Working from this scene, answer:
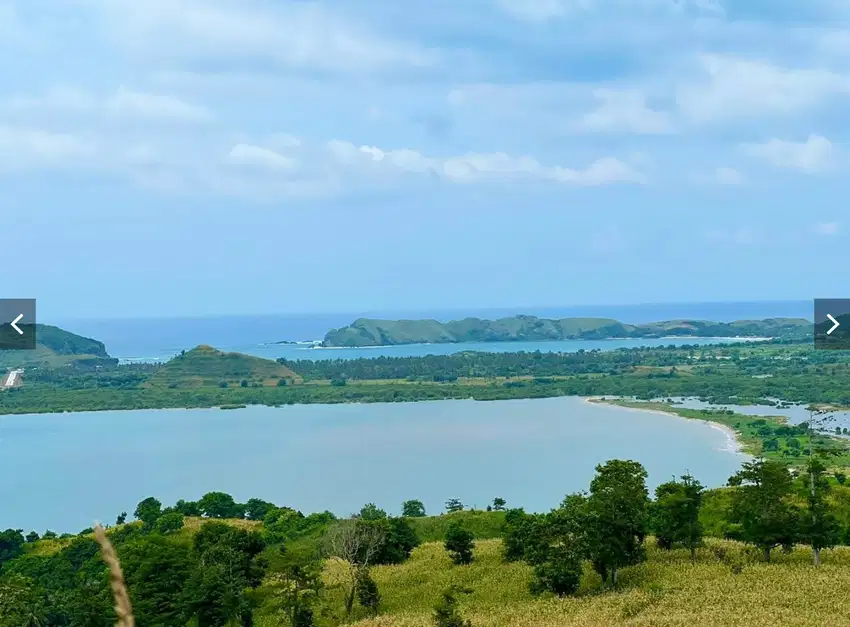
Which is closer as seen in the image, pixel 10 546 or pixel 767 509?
pixel 767 509

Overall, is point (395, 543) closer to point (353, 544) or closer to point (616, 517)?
point (353, 544)

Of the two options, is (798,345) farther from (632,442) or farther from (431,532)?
(431,532)

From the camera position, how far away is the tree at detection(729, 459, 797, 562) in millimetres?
26016

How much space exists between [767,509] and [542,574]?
8.00 meters

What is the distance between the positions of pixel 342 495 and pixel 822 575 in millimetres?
37588

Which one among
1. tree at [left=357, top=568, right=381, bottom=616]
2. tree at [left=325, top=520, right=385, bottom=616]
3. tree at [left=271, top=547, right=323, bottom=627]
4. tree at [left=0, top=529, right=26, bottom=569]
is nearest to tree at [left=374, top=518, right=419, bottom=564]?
tree at [left=325, top=520, right=385, bottom=616]

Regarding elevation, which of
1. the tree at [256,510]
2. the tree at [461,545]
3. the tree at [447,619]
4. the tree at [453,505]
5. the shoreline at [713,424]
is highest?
the tree at [447,619]

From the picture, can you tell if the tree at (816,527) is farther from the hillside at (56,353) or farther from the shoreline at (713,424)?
the hillside at (56,353)

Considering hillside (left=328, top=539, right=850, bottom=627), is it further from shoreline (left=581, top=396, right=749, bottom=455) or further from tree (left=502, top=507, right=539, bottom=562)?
shoreline (left=581, top=396, right=749, bottom=455)

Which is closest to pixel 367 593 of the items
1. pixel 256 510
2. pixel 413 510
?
pixel 413 510

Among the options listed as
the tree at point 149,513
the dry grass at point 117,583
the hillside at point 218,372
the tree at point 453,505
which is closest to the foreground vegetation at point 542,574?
the tree at point 149,513

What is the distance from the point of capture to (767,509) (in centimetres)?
2647

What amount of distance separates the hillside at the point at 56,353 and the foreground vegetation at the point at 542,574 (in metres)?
130

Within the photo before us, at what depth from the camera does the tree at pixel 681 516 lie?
27266mm
